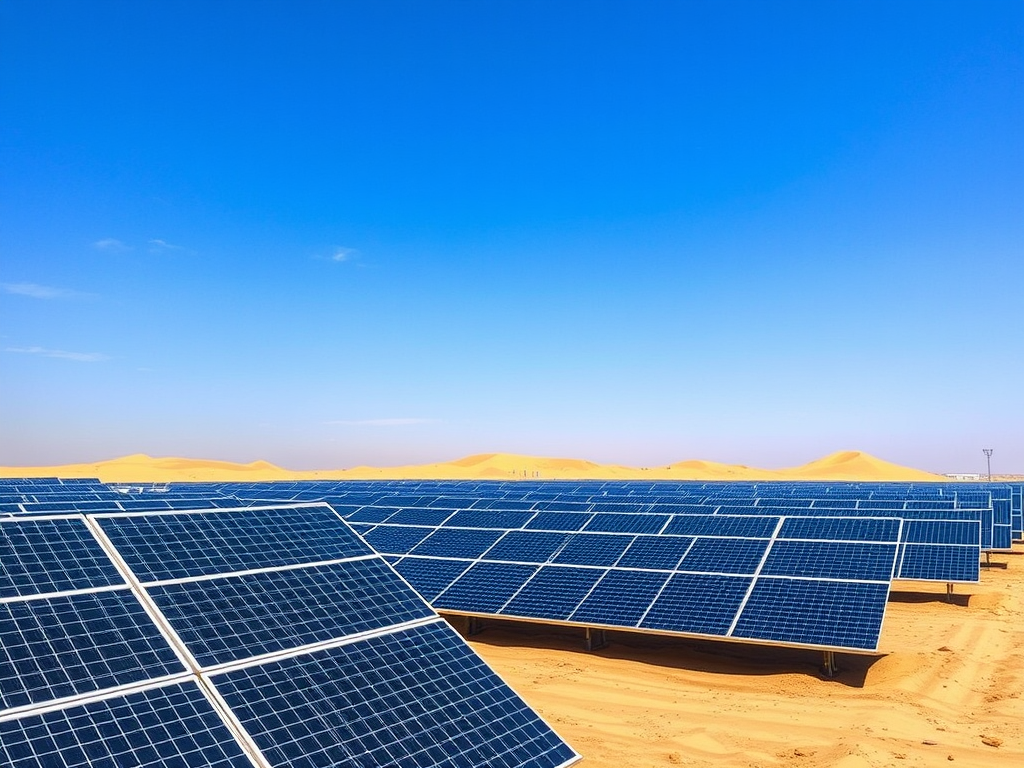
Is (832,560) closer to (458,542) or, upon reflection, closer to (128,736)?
(458,542)

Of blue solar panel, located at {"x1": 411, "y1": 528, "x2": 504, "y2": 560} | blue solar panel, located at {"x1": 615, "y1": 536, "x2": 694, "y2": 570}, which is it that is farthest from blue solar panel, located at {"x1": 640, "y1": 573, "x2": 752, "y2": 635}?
blue solar panel, located at {"x1": 411, "y1": 528, "x2": 504, "y2": 560}

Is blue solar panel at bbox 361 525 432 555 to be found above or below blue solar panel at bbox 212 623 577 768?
below

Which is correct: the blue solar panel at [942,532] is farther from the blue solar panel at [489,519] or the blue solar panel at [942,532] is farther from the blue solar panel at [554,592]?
the blue solar panel at [554,592]

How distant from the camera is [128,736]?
681cm

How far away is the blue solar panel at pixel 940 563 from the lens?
22.9m

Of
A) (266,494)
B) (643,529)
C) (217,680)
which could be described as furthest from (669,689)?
(266,494)

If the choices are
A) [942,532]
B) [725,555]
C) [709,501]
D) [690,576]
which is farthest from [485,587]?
[709,501]

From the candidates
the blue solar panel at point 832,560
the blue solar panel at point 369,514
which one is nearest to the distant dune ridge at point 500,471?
the blue solar panel at point 369,514

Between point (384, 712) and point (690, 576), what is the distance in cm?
1215

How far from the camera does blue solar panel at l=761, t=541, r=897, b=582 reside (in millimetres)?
18062

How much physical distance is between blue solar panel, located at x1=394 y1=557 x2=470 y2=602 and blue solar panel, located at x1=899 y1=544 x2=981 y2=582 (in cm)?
1418

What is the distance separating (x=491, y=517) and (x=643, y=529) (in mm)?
6063

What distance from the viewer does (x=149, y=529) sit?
1087cm

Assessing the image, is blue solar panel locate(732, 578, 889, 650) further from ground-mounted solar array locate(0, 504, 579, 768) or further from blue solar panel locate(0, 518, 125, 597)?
blue solar panel locate(0, 518, 125, 597)
